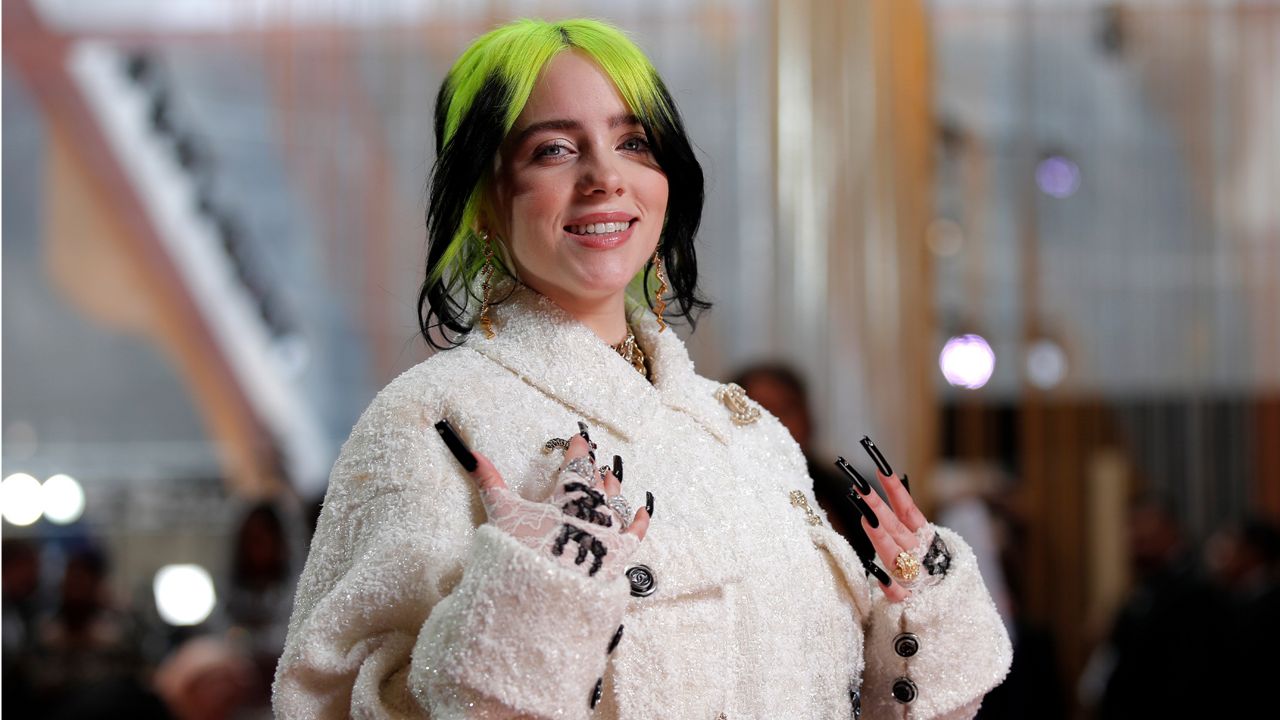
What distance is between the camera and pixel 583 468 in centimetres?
119

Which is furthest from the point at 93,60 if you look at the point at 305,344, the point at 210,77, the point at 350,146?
the point at 350,146

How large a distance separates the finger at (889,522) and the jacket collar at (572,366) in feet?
0.47

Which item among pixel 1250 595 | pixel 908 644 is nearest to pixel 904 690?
pixel 908 644

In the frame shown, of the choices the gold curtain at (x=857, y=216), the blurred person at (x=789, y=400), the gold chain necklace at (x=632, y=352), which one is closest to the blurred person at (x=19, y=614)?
the blurred person at (x=789, y=400)

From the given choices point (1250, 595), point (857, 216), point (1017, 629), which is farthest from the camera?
point (1250, 595)

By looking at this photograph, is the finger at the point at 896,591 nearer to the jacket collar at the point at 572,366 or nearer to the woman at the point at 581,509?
the woman at the point at 581,509

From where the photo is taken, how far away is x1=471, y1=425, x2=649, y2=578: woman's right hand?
1.15m

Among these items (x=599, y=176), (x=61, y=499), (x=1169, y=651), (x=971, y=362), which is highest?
(x=599, y=176)

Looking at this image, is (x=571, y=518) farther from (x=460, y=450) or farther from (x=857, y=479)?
(x=857, y=479)

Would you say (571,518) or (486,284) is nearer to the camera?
(571,518)

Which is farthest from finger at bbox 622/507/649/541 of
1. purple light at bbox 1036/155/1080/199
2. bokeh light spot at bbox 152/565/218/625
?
purple light at bbox 1036/155/1080/199

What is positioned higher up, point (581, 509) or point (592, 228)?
point (592, 228)

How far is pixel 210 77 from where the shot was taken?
28.2 ft

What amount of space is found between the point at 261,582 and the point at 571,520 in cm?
357
